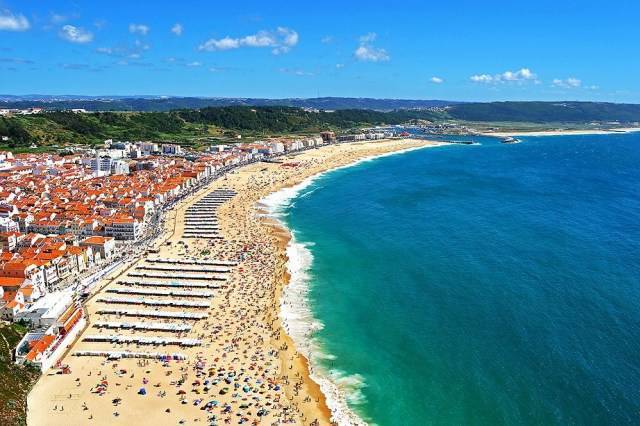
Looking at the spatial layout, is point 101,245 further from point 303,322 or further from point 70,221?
point 303,322

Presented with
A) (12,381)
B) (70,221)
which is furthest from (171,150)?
(12,381)

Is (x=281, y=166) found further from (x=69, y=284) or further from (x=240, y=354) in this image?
(x=240, y=354)

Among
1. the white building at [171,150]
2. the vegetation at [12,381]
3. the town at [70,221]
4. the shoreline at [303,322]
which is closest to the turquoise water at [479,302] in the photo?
the shoreline at [303,322]

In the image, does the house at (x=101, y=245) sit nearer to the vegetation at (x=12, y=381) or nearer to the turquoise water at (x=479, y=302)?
the vegetation at (x=12, y=381)

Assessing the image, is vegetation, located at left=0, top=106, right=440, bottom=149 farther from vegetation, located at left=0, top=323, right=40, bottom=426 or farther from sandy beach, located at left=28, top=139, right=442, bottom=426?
vegetation, located at left=0, top=323, right=40, bottom=426

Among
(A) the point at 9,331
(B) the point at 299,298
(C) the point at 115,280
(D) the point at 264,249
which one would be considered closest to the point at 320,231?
(D) the point at 264,249

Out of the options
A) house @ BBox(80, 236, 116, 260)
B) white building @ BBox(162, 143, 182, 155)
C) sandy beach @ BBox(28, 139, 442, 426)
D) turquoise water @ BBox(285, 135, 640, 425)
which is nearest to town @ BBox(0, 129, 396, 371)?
house @ BBox(80, 236, 116, 260)
